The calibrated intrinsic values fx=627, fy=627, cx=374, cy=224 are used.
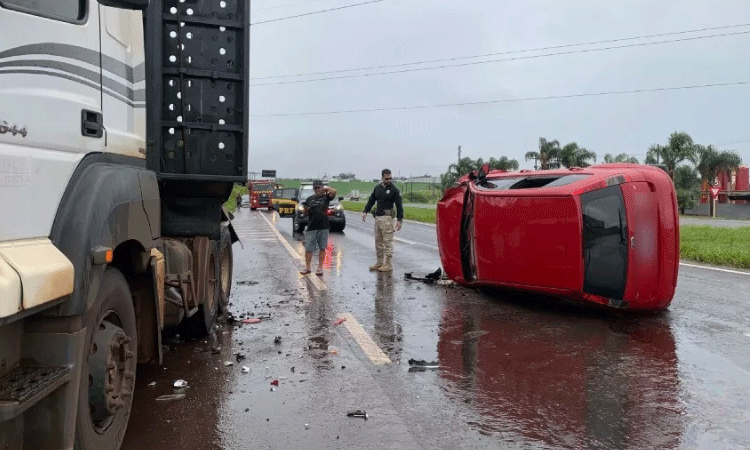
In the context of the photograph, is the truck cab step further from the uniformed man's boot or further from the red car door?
the uniformed man's boot

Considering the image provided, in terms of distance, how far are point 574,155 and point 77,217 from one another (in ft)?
164

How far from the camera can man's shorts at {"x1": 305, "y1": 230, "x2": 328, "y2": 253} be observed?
11383 mm

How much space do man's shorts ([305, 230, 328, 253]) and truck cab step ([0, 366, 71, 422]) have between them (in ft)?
28.3

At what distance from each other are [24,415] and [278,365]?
2997 mm

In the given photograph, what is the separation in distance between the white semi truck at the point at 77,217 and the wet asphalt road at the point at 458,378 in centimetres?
83

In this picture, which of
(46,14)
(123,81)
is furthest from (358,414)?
(46,14)

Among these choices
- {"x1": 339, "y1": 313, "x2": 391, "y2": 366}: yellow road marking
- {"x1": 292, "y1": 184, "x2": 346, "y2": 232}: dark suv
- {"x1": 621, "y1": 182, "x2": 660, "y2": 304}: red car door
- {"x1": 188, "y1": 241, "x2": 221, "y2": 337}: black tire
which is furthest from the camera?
{"x1": 292, "y1": 184, "x2": 346, "y2": 232}: dark suv

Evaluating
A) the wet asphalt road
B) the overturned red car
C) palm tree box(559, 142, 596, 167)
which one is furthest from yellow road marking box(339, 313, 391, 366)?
palm tree box(559, 142, 596, 167)

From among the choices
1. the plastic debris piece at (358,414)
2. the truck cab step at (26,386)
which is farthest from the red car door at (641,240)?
the truck cab step at (26,386)

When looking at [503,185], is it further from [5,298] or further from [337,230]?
[337,230]

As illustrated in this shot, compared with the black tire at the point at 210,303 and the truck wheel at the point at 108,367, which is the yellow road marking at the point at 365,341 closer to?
the black tire at the point at 210,303

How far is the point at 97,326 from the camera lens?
3.13 metres

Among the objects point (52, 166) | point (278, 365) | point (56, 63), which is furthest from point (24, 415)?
point (278, 365)

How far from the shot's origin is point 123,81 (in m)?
3.85
